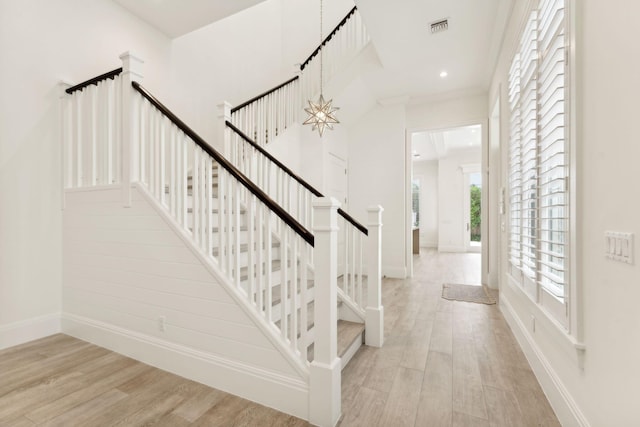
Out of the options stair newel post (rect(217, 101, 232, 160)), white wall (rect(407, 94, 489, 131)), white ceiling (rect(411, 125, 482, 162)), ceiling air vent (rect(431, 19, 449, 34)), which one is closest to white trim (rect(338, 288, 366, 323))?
stair newel post (rect(217, 101, 232, 160))

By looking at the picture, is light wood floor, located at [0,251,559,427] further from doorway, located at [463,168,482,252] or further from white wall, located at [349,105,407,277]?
doorway, located at [463,168,482,252]

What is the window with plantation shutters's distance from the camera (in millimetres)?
1690

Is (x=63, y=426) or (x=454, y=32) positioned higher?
(x=454, y=32)

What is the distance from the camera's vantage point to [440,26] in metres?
3.42

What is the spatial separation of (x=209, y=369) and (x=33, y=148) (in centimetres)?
260

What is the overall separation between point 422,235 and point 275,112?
7570 mm

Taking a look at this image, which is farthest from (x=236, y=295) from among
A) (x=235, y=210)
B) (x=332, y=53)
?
(x=332, y=53)

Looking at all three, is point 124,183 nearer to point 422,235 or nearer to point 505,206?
point 505,206

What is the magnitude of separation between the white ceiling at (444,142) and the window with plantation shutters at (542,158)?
4.13 m

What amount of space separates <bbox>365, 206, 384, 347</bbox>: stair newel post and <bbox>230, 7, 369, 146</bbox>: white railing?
7.69 ft

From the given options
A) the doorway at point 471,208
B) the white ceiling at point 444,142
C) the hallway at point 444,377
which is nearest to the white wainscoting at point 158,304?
the hallway at point 444,377

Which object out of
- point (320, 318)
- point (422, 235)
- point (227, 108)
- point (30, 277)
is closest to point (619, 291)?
point (320, 318)

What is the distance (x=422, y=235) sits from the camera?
34.0ft

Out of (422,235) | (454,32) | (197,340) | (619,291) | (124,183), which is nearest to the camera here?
(619,291)
